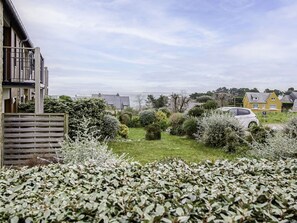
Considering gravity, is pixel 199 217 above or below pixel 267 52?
below

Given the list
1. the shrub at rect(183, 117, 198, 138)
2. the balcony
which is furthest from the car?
the balcony

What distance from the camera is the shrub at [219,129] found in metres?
13.1

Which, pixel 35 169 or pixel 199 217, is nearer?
pixel 199 217

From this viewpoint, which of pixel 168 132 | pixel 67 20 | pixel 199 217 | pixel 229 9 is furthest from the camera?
pixel 168 132

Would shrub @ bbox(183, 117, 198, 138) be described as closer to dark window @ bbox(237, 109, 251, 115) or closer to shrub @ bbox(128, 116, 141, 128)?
dark window @ bbox(237, 109, 251, 115)

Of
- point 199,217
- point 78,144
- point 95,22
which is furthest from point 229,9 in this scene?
point 199,217

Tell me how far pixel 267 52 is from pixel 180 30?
503 centimetres

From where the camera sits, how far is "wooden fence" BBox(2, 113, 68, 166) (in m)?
9.00

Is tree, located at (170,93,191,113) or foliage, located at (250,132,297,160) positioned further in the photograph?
tree, located at (170,93,191,113)

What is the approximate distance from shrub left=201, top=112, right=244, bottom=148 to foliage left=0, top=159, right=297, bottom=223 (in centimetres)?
921

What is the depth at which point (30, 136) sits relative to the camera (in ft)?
30.0

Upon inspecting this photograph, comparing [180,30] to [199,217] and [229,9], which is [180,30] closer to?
A: [229,9]

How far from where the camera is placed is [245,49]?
1652 centimetres

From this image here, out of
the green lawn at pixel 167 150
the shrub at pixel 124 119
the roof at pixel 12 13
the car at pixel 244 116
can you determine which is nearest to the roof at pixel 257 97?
the shrub at pixel 124 119
